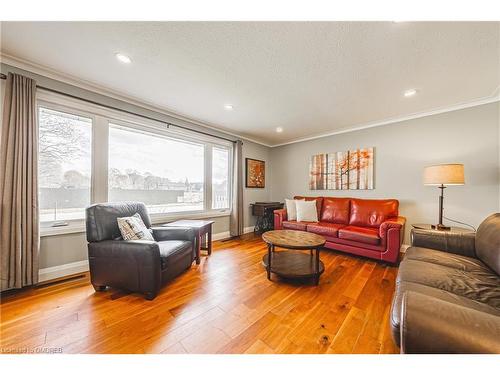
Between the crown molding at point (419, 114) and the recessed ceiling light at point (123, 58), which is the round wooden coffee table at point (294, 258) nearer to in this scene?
the recessed ceiling light at point (123, 58)

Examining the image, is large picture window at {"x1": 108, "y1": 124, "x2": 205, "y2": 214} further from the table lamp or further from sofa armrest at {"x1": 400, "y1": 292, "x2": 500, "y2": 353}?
the table lamp

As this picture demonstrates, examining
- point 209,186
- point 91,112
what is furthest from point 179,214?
point 91,112

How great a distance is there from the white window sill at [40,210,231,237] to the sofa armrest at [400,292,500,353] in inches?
119

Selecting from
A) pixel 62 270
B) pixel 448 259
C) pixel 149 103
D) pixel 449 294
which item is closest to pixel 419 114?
pixel 448 259

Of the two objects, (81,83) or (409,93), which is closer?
(81,83)

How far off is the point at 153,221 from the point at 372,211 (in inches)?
139

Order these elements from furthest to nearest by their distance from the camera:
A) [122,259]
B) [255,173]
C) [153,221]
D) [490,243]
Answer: [255,173]
[153,221]
[122,259]
[490,243]

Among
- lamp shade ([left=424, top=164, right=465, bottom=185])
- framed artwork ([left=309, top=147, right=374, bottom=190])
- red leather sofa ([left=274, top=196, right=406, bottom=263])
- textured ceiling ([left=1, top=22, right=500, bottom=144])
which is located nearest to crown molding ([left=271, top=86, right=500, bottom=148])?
textured ceiling ([left=1, top=22, right=500, bottom=144])

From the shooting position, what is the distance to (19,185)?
1.82m

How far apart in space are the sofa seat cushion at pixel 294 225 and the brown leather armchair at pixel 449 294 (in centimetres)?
156

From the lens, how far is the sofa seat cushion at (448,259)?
1477 millimetres

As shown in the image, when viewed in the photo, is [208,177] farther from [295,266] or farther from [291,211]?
[295,266]

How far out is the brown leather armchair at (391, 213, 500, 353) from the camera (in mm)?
644
